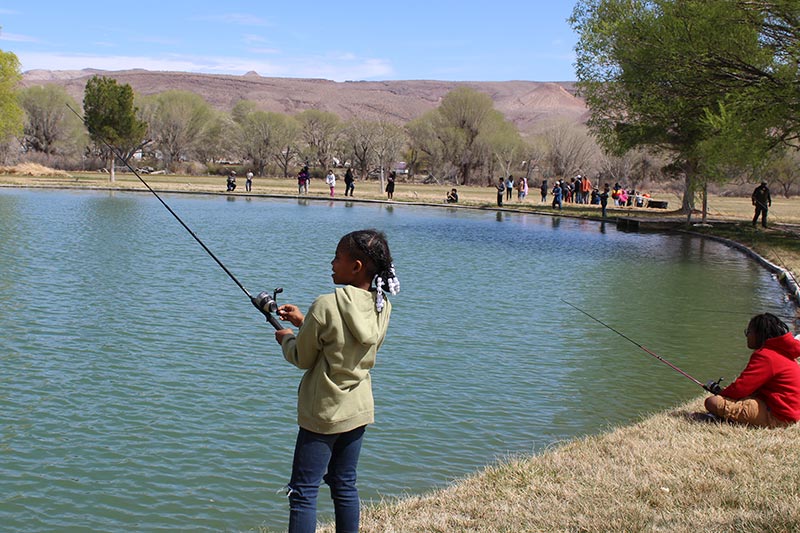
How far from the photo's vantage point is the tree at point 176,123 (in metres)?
94.8

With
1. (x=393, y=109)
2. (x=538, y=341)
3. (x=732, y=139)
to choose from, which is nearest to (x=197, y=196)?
(x=732, y=139)

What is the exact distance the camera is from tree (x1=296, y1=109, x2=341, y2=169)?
101 meters

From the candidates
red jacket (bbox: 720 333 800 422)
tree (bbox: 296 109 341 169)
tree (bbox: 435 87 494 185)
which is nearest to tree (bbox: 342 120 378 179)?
tree (bbox: 296 109 341 169)

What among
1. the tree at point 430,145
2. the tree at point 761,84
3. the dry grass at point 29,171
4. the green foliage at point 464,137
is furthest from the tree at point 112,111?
the tree at point 761,84


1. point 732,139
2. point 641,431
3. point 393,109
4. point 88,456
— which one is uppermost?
point 393,109

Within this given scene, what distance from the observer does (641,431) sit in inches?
288

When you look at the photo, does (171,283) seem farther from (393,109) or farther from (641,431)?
(393,109)

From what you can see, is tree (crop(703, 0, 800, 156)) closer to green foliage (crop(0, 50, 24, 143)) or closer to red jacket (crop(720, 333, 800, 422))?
red jacket (crop(720, 333, 800, 422))

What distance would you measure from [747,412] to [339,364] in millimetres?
4326

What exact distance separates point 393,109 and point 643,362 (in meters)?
191

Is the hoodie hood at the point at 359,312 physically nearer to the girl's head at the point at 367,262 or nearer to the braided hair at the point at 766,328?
the girl's head at the point at 367,262

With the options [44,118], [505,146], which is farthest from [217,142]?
[505,146]

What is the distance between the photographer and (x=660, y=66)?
1085 inches

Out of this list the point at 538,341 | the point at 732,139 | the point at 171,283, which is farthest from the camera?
the point at 732,139
